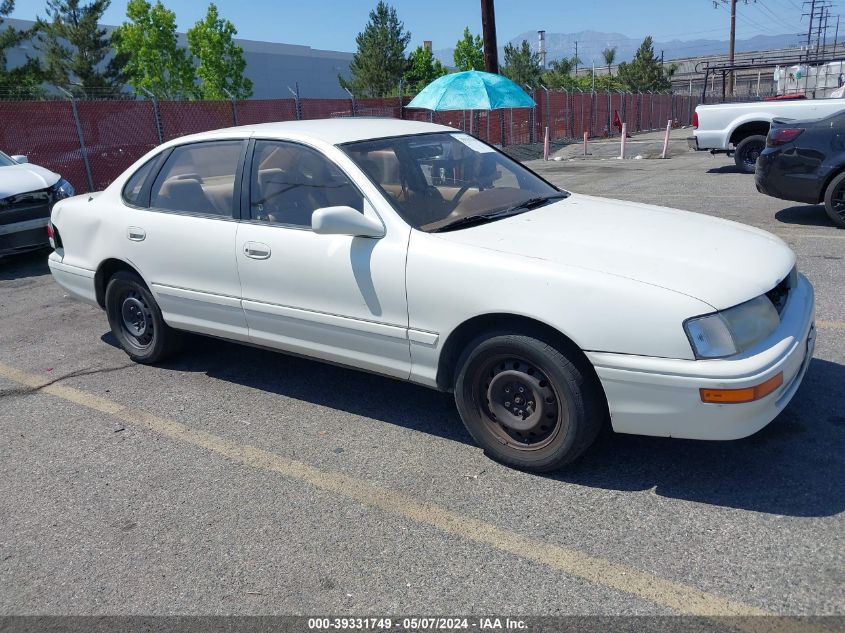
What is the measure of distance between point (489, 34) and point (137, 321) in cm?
1658

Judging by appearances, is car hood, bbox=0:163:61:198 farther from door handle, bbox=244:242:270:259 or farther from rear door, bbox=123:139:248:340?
door handle, bbox=244:242:270:259

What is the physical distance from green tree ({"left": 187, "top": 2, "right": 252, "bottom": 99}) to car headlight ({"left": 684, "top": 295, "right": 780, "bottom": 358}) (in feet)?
140

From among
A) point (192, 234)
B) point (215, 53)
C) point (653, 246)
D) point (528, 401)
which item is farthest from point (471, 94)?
point (215, 53)

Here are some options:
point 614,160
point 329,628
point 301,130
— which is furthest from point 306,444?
point 614,160

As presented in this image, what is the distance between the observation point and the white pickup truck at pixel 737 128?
13406 millimetres

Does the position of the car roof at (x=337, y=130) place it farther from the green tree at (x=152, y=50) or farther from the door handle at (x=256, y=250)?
the green tree at (x=152, y=50)

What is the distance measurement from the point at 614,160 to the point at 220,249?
16756mm

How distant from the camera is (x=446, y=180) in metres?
4.23

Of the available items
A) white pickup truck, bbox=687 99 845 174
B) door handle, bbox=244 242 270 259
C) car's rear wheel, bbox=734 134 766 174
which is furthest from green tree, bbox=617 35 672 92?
door handle, bbox=244 242 270 259

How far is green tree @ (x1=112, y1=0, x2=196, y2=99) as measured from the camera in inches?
1656

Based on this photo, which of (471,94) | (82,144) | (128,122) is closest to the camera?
(82,144)

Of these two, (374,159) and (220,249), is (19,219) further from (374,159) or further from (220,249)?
(374,159)

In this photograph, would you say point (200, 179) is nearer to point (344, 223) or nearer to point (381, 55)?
point (344, 223)

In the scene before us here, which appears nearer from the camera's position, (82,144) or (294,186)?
(294,186)
